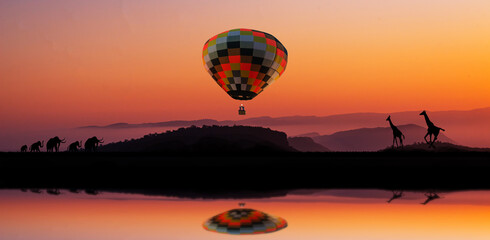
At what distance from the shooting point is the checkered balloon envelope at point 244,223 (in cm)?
1672

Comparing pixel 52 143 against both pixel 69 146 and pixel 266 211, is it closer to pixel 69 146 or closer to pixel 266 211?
pixel 69 146

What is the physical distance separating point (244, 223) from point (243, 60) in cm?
3777

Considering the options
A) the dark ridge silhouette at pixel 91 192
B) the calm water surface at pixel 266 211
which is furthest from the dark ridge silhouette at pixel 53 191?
the dark ridge silhouette at pixel 91 192

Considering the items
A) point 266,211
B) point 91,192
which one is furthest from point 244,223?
point 91,192

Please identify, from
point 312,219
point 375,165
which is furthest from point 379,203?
point 375,165

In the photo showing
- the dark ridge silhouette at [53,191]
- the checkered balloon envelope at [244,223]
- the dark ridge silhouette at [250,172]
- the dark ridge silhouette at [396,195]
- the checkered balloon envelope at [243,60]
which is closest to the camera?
the checkered balloon envelope at [244,223]

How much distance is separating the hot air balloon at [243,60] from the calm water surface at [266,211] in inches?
1197

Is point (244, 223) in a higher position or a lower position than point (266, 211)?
lower

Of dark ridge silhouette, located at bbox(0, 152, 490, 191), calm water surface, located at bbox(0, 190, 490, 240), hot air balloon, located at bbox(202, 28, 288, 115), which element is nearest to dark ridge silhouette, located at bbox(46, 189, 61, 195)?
calm water surface, located at bbox(0, 190, 490, 240)

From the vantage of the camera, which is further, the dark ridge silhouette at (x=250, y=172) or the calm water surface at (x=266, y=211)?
the dark ridge silhouette at (x=250, y=172)

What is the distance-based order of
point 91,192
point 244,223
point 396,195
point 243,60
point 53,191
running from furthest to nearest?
1. point 243,60
2. point 53,191
3. point 91,192
4. point 396,195
5. point 244,223

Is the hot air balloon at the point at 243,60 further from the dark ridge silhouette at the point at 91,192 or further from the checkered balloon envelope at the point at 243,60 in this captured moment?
the dark ridge silhouette at the point at 91,192

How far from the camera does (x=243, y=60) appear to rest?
54250 millimetres

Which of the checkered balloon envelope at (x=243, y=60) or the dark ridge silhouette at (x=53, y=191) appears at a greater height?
the checkered balloon envelope at (x=243, y=60)
